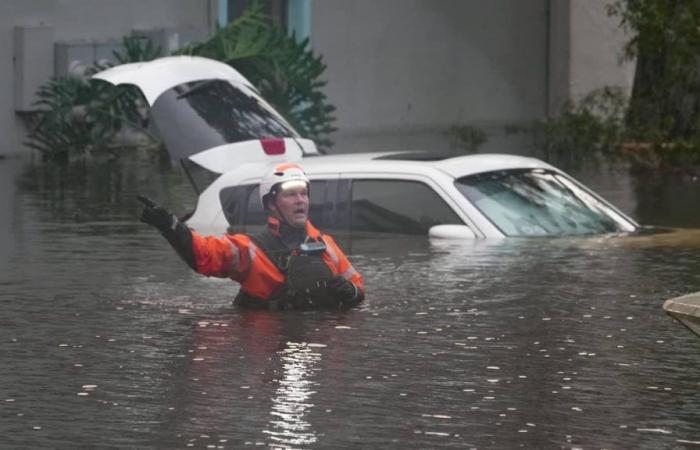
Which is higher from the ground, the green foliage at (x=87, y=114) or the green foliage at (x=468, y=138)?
the green foliage at (x=87, y=114)

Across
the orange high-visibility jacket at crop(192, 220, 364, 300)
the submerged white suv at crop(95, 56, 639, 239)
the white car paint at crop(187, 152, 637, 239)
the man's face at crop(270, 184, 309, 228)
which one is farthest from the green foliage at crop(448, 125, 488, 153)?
the man's face at crop(270, 184, 309, 228)

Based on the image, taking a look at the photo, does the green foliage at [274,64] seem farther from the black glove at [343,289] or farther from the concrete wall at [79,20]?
the black glove at [343,289]

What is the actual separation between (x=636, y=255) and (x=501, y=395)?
6309mm

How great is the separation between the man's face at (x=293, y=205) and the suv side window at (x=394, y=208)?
3.68 m

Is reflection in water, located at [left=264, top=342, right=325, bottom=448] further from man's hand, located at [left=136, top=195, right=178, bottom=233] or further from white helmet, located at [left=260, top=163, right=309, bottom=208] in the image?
white helmet, located at [left=260, top=163, right=309, bottom=208]

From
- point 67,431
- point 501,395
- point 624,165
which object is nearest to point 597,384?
point 501,395

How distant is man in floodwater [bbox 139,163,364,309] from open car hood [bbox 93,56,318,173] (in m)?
4.92

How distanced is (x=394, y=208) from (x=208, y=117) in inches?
97.4

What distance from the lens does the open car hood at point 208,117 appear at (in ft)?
60.3

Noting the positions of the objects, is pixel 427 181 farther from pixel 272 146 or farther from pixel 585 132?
pixel 585 132

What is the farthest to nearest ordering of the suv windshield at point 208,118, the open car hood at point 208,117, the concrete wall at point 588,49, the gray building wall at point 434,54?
the concrete wall at point 588,49
the gray building wall at point 434,54
the suv windshield at point 208,118
the open car hood at point 208,117

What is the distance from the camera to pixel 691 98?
2897 cm

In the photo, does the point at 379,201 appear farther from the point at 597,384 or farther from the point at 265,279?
the point at 597,384

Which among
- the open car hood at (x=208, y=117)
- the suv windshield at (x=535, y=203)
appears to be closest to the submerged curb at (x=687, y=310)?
the suv windshield at (x=535, y=203)
